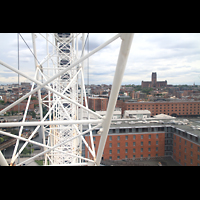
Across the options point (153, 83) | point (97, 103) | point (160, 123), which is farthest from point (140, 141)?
point (97, 103)

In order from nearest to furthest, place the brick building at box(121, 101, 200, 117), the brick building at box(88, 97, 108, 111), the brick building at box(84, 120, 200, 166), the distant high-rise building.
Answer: the brick building at box(88, 97, 108, 111)
the brick building at box(121, 101, 200, 117)
the brick building at box(84, 120, 200, 166)
the distant high-rise building

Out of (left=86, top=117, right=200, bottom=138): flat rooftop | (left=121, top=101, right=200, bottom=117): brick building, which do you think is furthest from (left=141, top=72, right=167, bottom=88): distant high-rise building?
(left=86, top=117, right=200, bottom=138): flat rooftop

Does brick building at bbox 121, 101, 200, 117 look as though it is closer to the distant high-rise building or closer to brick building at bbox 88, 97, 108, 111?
the distant high-rise building

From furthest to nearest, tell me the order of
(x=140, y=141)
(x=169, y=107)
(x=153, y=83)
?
(x=153, y=83) → (x=140, y=141) → (x=169, y=107)

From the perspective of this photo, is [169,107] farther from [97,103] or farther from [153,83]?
[97,103]

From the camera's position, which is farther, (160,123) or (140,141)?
(140,141)

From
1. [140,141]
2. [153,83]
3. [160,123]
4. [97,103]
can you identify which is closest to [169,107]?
[160,123]

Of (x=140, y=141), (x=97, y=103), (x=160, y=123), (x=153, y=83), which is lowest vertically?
(x=140, y=141)

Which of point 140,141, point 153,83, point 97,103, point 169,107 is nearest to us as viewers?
point 97,103

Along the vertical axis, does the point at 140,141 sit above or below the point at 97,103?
below
